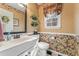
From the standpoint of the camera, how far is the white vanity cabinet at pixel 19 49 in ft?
4.49

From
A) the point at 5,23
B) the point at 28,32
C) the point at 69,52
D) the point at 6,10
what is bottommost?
the point at 69,52

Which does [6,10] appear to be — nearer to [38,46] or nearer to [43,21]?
[43,21]

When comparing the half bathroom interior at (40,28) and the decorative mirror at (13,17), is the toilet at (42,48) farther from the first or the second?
the decorative mirror at (13,17)

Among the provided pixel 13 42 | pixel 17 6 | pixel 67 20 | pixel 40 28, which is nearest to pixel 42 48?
pixel 40 28

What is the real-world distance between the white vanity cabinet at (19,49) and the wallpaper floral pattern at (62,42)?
0.51 feet

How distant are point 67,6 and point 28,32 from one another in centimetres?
61

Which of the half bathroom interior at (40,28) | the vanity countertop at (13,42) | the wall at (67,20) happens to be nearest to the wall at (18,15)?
the half bathroom interior at (40,28)

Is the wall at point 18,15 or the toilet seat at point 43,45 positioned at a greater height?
the wall at point 18,15

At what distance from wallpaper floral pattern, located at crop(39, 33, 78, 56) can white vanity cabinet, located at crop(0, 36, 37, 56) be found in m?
0.15

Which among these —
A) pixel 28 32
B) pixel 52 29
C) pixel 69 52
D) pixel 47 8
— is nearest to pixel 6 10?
pixel 28 32

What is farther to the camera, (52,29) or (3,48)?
(52,29)

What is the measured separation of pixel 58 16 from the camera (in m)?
1.50

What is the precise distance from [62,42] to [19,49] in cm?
56

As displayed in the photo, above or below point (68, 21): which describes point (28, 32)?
below
